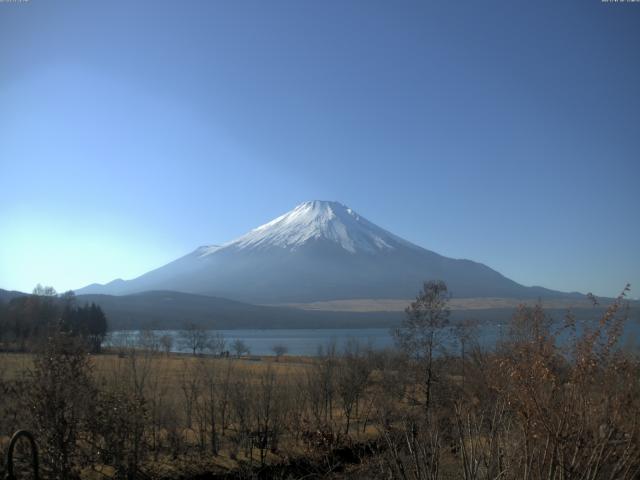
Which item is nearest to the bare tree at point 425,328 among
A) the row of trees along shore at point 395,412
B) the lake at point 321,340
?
the row of trees along shore at point 395,412

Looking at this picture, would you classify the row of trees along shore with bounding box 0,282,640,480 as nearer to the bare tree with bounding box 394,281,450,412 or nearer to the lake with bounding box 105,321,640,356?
the bare tree with bounding box 394,281,450,412

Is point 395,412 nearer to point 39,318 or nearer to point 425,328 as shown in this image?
point 425,328

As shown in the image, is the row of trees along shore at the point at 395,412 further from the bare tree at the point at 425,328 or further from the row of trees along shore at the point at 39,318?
the row of trees along shore at the point at 39,318

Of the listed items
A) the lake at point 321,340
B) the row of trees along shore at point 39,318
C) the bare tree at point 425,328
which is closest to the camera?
the lake at point 321,340

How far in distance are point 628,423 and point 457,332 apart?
1759 cm

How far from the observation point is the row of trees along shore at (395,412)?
18.2ft

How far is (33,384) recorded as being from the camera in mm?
11492

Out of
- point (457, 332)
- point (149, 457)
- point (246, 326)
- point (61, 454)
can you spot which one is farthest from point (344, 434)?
point (246, 326)

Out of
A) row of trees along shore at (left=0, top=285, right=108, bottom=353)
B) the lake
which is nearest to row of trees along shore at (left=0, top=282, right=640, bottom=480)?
the lake

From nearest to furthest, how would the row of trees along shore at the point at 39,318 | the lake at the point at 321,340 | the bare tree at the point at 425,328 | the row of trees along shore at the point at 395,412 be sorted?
the row of trees along shore at the point at 395,412
the lake at the point at 321,340
the bare tree at the point at 425,328
the row of trees along shore at the point at 39,318

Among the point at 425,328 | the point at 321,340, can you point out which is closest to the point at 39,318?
the point at 425,328

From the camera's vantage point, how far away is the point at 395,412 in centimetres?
2119

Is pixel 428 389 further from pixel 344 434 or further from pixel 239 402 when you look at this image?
pixel 239 402

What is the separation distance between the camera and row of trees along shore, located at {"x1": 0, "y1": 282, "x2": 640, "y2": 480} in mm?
5535
